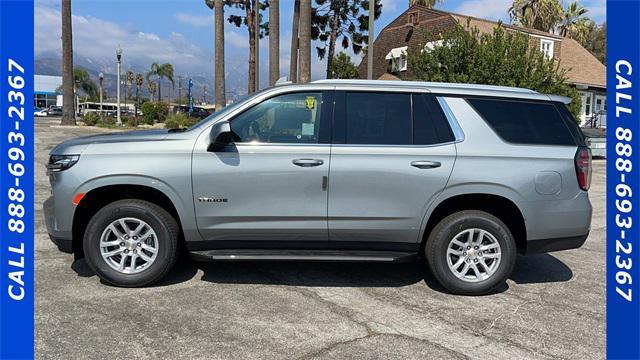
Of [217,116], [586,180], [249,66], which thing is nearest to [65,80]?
[249,66]

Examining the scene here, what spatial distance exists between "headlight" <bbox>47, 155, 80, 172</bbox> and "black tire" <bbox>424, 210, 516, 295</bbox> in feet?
10.5

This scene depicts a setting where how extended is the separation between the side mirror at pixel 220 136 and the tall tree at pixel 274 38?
664 inches

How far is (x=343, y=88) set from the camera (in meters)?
4.63

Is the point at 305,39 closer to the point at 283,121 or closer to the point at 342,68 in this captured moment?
the point at 283,121

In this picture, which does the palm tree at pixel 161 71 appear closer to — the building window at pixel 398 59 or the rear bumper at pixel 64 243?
the building window at pixel 398 59

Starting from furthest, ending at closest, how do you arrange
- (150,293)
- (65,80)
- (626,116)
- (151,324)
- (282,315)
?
(65,80) < (150,293) < (282,315) < (151,324) < (626,116)

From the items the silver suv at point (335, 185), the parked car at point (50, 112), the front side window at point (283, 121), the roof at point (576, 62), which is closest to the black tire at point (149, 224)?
A: the silver suv at point (335, 185)

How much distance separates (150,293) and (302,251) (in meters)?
1.38

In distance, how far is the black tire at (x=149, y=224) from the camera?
14.5 feet

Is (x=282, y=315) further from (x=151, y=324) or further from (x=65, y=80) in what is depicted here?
(x=65, y=80)

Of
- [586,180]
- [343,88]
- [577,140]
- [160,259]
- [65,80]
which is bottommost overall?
[160,259]

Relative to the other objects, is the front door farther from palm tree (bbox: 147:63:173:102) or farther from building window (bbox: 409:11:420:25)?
palm tree (bbox: 147:63:173:102)

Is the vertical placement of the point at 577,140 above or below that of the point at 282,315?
above

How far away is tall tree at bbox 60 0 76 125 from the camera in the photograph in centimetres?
2759
